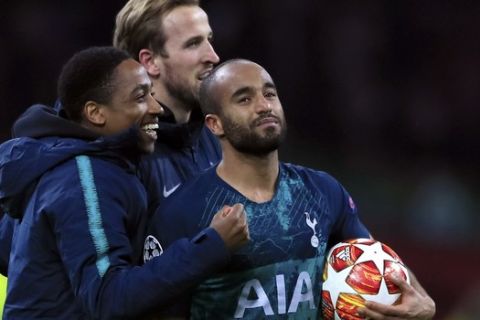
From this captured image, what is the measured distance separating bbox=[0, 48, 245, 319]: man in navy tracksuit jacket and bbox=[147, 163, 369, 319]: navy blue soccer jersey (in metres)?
0.18

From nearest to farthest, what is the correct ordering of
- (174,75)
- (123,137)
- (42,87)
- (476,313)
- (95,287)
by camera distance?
(95,287), (123,137), (174,75), (476,313), (42,87)

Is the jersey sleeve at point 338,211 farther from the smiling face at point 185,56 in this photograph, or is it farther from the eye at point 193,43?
the eye at point 193,43

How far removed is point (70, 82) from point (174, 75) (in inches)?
40.6

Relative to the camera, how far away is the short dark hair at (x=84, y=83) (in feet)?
11.6

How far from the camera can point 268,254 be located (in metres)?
3.61

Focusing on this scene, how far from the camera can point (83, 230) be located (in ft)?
10.8

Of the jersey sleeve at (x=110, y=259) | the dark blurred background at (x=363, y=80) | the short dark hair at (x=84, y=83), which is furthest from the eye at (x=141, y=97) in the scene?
the dark blurred background at (x=363, y=80)

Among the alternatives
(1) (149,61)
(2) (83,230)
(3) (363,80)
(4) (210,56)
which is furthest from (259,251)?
(3) (363,80)

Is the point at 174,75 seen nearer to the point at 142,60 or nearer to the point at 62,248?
the point at 142,60

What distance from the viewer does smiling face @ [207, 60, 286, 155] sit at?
364 cm

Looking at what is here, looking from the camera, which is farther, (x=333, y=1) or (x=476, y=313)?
(x=333, y=1)

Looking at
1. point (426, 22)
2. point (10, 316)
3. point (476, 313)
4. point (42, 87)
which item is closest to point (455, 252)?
point (476, 313)

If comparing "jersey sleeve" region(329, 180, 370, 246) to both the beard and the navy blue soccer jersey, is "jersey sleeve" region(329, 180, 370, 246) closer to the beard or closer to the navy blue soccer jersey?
the navy blue soccer jersey

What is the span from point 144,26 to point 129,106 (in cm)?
116
